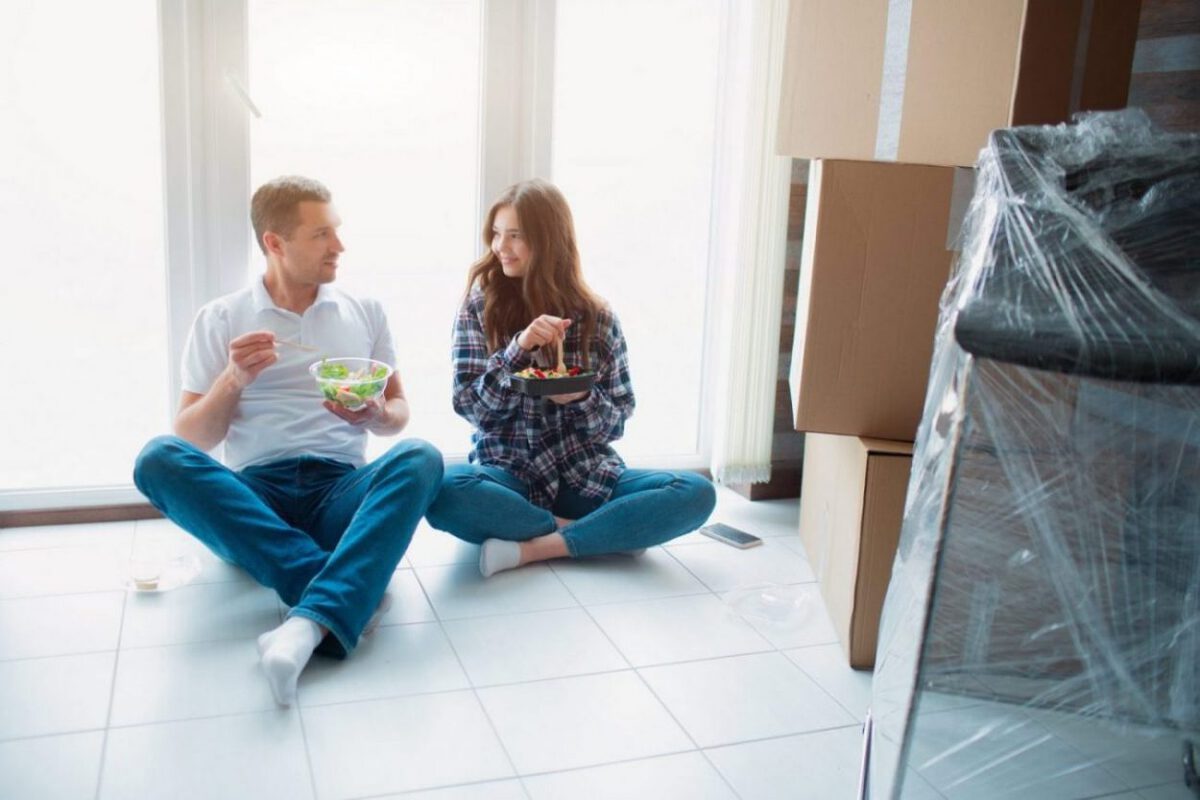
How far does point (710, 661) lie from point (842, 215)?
780 millimetres

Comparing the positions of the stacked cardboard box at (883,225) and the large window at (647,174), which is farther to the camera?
the large window at (647,174)

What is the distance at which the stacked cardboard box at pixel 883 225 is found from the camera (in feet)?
→ 5.99

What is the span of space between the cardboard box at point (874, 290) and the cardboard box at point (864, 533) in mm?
74

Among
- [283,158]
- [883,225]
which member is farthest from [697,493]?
[283,158]

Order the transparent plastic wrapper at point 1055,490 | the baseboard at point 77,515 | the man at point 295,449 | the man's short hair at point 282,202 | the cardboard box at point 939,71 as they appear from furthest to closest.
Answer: the baseboard at point 77,515, the man's short hair at point 282,202, the man at point 295,449, the cardboard box at point 939,71, the transparent plastic wrapper at point 1055,490

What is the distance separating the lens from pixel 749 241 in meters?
2.66

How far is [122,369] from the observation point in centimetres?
247

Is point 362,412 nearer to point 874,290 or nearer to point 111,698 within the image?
point 111,698

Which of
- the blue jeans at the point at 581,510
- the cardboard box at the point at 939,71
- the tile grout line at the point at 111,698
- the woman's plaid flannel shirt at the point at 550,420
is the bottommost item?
the tile grout line at the point at 111,698

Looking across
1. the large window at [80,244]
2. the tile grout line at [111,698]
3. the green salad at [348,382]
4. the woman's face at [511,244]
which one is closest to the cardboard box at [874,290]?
the woman's face at [511,244]

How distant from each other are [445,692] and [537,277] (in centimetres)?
93

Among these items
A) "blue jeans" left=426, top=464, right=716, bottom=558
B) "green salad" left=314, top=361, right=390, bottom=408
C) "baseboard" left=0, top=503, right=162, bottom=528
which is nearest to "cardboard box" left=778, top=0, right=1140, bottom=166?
"blue jeans" left=426, top=464, right=716, bottom=558

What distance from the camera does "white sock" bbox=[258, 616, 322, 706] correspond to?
167 cm

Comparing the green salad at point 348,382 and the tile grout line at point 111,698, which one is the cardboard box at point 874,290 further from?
the tile grout line at point 111,698
